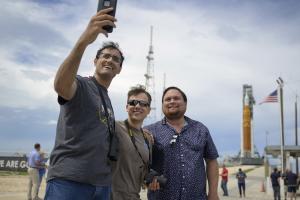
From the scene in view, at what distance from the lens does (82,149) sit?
303 centimetres

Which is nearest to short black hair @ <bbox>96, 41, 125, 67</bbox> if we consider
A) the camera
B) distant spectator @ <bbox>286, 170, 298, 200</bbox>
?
the camera

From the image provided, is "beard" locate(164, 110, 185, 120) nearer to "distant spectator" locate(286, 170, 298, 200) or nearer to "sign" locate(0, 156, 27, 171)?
"distant spectator" locate(286, 170, 298, 200)

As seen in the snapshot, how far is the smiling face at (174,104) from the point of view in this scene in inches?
175

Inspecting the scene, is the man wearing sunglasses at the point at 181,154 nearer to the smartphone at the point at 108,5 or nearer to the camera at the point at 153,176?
the camera at the point at 153,176

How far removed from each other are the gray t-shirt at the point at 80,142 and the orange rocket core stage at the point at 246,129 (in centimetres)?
7298

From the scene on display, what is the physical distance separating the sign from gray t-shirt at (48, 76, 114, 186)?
Answer: 33.2 m

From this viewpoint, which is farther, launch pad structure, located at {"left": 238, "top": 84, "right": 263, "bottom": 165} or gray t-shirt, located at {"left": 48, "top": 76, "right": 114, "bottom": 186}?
launch pad structure, located at {"left": 238, "top": 84, "right": 263, "bottom": 165}

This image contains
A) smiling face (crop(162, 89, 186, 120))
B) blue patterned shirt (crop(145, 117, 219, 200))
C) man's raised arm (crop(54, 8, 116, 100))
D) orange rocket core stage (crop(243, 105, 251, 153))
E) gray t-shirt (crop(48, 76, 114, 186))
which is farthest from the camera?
orange rocket core stage (crop(243, 105, 251, 153))

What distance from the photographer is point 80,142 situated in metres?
3.04

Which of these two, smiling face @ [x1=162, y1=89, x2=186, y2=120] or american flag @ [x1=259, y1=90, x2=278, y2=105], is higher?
american flag @ [x1=259, y1=90, x2=278, y2=105]

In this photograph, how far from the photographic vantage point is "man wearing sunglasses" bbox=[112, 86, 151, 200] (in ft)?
12.7

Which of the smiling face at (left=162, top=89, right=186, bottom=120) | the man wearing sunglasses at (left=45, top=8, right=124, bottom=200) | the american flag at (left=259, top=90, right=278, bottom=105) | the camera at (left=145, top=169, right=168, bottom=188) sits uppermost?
the american flag at (left=259, top=90, right=278, bottom=105)

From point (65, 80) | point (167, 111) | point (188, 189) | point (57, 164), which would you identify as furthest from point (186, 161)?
point (65, 80)

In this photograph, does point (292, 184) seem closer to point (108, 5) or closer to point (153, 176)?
point (153, 176)
